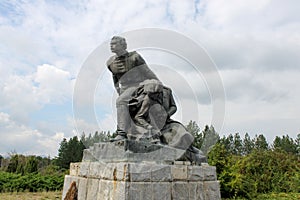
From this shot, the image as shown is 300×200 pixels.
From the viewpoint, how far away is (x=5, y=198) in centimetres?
1019

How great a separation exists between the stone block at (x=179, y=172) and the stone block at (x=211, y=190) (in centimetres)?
48

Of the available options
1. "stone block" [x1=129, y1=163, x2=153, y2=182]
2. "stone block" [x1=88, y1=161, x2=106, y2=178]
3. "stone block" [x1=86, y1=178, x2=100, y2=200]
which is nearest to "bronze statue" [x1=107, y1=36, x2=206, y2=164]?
"stone block" [x1=88, y1=161, x2=106, y2=178]

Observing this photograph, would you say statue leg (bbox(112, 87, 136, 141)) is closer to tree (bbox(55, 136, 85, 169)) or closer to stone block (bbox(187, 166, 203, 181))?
stone block (bbox(187, 166, 203, 181))

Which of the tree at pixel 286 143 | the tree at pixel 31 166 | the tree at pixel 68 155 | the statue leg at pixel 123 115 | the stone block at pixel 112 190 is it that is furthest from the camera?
the tree at pixel 286 143

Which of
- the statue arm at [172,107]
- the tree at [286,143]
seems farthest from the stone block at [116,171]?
the tree at [286,143]

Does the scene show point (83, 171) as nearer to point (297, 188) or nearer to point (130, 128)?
point (130, 128)

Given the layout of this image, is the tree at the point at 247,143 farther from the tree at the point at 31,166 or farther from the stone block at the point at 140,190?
the stone block at the point at 140,190

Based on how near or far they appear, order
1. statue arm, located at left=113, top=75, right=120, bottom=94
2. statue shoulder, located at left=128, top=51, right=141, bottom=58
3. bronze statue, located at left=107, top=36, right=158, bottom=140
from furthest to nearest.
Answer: statue arm, located at left=113, top=75, right=120, bottom=94 < statue shoulder, located at left=128, top=51, right=141, bottom=58 < bronze statue, located at left=107, top=36, right=158, bottom=140

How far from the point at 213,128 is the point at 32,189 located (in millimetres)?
11290

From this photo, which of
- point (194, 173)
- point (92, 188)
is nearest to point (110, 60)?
point (92, 188)

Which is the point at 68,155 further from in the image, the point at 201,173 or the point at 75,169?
the point at 201,173

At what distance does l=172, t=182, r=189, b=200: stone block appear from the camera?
4.02 m

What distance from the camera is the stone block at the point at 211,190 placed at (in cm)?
446

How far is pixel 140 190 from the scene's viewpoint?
3.68 m
